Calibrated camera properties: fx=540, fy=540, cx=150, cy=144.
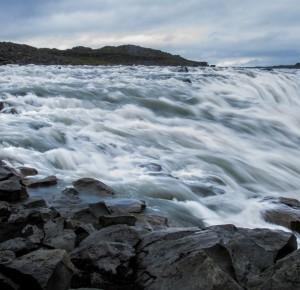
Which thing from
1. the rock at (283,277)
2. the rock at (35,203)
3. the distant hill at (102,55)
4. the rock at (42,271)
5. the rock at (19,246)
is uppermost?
the rock at (283,277)

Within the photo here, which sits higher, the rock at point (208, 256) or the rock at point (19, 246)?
the rock at point (208, 256)

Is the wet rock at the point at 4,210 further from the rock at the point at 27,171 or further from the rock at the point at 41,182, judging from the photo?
the rock at the point at 27,171

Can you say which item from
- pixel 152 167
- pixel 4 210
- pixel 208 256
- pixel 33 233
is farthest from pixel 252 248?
pixel 152 167

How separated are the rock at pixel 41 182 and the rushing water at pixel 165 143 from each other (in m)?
0.50

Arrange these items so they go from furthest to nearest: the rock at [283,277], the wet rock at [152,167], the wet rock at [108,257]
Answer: the wet rock at [152,167], the wet rock at [108,257], the rock at [283,277]

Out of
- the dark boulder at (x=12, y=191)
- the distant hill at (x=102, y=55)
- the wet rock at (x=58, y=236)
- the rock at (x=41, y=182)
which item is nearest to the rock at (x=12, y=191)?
the dark boulder at (x=12, y=191)

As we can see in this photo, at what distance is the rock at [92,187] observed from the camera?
9109 mm

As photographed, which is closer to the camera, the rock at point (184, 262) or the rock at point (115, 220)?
the rock at point (184, 262)

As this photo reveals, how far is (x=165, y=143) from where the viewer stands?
1422 cm

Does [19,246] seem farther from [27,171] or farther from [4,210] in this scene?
[27,171]

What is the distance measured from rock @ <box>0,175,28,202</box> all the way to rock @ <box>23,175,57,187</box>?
686 millimetres

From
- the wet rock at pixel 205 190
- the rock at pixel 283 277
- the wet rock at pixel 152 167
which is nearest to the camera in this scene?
the rock at pixel 283 277

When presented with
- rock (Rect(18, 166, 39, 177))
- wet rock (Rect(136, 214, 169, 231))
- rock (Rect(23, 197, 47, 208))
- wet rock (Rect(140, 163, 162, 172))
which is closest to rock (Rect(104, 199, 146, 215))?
wet rock (Rect(136, 214, 169, 231))

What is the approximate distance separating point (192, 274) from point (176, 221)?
12.7ft
